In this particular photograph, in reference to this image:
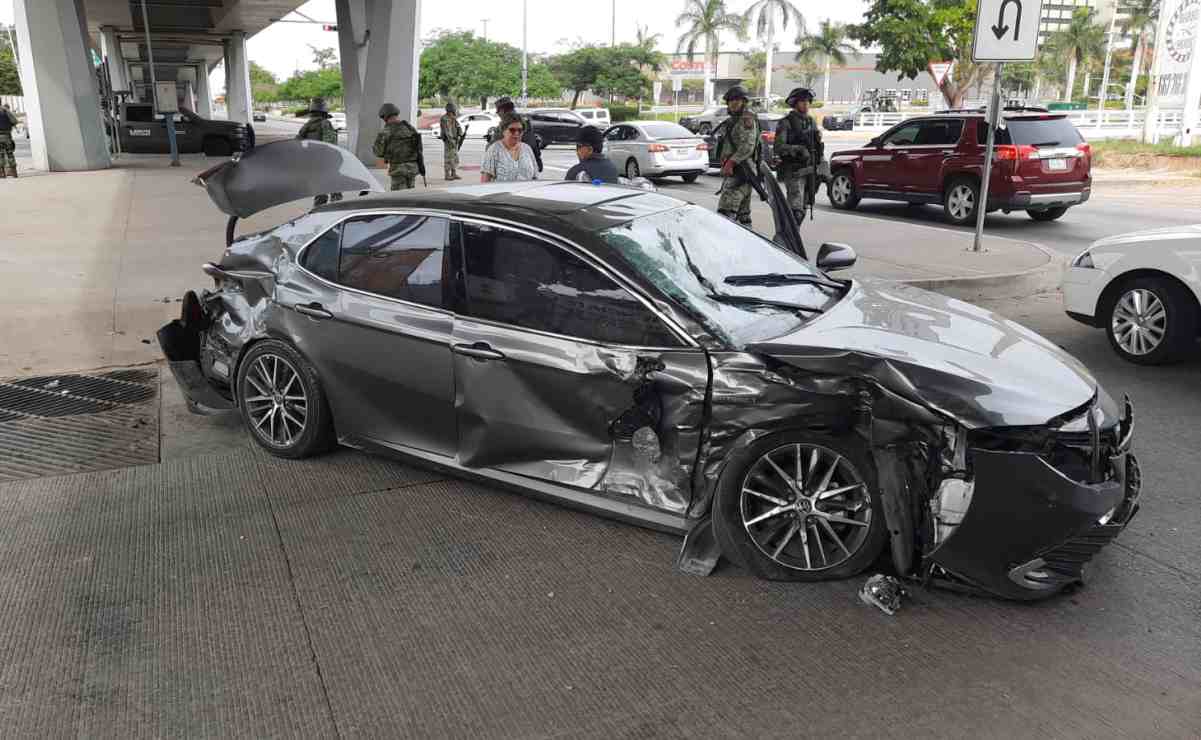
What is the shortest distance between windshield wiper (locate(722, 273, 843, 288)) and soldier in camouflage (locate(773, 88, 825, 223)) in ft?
23.3

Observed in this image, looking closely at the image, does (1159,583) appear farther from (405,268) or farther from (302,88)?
(302,88)

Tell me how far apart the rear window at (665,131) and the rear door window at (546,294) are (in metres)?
18.7

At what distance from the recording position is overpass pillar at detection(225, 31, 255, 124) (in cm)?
5512

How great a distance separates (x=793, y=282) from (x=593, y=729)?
258 centimetres

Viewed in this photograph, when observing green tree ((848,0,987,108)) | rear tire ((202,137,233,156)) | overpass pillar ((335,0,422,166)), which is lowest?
rear tire ((202,137,233,156))

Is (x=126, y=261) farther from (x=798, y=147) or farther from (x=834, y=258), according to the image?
(x=834, y=258)

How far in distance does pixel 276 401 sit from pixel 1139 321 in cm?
595

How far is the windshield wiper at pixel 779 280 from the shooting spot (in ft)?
15.1

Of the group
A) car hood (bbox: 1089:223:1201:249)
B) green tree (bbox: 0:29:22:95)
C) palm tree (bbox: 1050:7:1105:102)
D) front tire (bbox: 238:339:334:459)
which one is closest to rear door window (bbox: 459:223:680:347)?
front tire (bbox: 238:339:334:459)

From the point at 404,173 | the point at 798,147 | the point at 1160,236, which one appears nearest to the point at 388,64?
the point at 404,173

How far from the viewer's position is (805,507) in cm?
380

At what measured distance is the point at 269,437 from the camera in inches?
209

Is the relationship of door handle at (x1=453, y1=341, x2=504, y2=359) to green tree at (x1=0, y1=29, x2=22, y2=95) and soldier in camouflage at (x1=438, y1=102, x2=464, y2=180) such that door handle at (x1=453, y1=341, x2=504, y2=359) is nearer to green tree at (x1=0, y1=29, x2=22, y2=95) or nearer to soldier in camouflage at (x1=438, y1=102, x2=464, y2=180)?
soldier in camouflage at (x1=438, y1=102, x2=464, y2=180)

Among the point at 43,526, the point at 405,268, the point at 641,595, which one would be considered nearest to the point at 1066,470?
the point at 641,595
